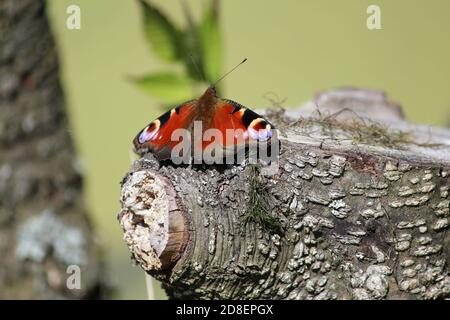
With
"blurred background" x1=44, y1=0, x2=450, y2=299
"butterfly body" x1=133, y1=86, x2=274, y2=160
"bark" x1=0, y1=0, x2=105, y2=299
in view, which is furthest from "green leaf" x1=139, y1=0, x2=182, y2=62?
"blurred background" x1=44, y1=0, x2=450, y2=299

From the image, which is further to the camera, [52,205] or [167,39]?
[52,205]

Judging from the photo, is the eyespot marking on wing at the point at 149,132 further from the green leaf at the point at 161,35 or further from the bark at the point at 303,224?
the green leaf at the point at 161,35

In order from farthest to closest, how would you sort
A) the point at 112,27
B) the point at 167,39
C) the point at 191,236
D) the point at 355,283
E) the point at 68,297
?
the point at 112,27
the point at 68,297
the point at 167,39
the point at 355,283
the point at 191,236

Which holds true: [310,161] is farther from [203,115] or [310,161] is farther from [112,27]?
[112,27]

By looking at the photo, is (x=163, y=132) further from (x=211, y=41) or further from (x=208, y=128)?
(x=211, y=41)

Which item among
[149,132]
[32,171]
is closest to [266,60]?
[32,171]

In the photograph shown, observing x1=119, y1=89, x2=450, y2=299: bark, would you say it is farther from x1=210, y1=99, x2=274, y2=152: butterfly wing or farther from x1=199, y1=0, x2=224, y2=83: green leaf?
x1=199, y1=0, x2=224, y2=83: green leaf

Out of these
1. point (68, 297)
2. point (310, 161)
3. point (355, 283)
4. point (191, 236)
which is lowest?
point (68, 297)

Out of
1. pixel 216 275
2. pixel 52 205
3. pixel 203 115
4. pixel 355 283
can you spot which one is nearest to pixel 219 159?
pixel 203 115
